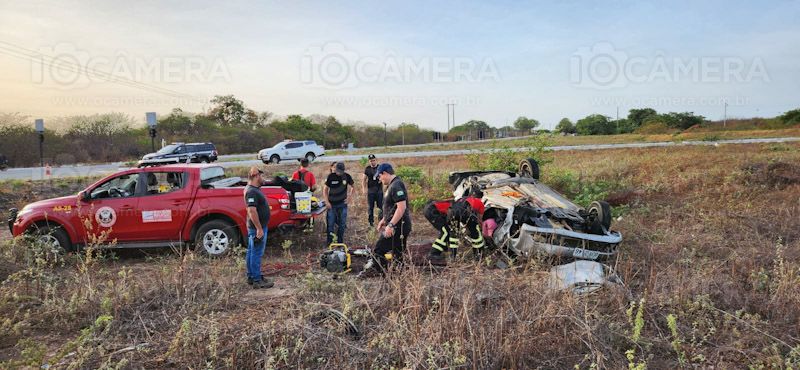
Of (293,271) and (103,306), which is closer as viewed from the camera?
(103,306)

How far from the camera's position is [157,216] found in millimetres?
6777

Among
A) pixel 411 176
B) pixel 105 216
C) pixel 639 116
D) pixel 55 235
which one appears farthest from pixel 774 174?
pixel 639 116

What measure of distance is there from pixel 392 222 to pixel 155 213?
12.5ft

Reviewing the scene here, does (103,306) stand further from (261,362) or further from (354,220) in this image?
(354,220)

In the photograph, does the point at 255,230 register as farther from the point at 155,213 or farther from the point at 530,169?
the point at 530,169

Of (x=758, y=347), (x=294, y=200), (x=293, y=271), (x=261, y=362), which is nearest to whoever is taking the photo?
(x=261, y=362)

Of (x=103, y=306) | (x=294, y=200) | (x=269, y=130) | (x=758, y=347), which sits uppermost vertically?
(x=269, y=130)

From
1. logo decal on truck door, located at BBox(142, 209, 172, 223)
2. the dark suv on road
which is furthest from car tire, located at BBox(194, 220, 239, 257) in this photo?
the dark suv on road

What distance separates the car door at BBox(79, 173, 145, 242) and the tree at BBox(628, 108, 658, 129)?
77811mm

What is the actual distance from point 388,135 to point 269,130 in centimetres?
2053

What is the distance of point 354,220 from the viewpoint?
1000 centimetres

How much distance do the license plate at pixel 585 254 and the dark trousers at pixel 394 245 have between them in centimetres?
204

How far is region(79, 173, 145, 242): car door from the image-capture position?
6.68 metres

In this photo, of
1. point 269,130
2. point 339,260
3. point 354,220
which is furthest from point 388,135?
point 339,260
